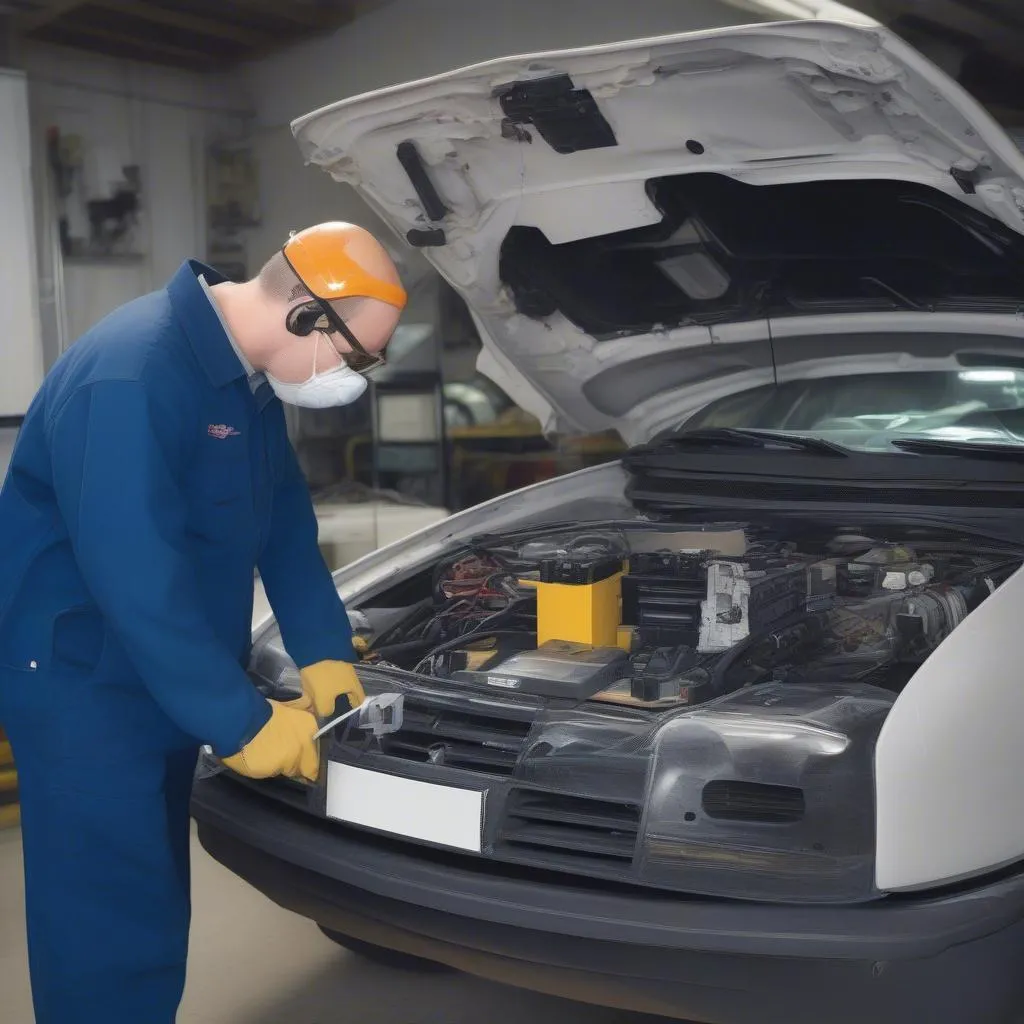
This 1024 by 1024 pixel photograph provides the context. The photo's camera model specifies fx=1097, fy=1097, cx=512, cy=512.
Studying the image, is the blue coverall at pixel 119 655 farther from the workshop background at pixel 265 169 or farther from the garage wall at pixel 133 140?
the garage wall at pixel 133 140

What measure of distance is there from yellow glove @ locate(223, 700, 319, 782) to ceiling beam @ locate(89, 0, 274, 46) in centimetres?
346

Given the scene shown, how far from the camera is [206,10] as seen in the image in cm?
442

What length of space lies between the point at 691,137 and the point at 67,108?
9.37 ft

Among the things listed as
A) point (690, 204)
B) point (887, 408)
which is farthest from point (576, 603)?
point (887, 408)

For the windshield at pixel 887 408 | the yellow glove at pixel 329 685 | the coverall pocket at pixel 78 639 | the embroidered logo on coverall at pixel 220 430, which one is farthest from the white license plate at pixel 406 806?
the windshield at pixel 887 408

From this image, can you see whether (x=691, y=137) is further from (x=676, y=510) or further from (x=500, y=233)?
(x=676, y=510)

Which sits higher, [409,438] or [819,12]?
[819,12]

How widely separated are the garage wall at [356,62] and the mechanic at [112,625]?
3.18 m

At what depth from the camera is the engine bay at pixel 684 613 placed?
5.92 feet

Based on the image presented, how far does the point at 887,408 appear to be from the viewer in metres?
2.69

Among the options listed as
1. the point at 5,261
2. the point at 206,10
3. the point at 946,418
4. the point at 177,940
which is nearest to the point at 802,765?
the point at 177,940

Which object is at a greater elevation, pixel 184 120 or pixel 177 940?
pixel 184 120

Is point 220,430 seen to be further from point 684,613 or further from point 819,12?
point 819,12

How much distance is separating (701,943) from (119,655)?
91cm
